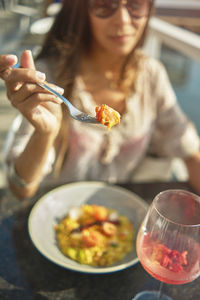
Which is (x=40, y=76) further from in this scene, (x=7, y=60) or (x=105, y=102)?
(x=105, y=102)

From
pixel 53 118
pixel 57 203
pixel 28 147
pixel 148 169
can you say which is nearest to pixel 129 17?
pixel 53 118

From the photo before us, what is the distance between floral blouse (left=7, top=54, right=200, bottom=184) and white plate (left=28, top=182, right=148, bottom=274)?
285mm

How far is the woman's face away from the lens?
1049 millimetres

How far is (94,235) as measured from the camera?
0.89 metres

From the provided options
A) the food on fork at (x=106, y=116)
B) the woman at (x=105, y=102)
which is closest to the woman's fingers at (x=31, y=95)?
the food on fork at (x=106, y=116)

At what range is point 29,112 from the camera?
2.70 feet

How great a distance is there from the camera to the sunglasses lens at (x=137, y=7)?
1.00m

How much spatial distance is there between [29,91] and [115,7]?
0.49 metres

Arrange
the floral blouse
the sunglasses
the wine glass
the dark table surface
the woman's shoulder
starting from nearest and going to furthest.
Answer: the wine glass
the dark table surface
the sunglasses
the floral blouse
the woman's shoulder

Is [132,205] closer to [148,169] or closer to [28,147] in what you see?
[28,147]

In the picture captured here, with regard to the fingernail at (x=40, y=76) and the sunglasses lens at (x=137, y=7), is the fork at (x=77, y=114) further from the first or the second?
the sunglasses lens at (x=137, y=7)

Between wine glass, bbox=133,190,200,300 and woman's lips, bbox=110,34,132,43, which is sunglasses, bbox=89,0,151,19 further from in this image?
wine glass, bbox=133,190,200,300

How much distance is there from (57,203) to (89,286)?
334mm

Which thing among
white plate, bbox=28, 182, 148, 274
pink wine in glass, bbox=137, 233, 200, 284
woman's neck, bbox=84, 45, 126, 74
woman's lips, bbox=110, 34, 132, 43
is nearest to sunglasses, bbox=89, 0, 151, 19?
woman's lips, bbox=110, 34, 132, 43
